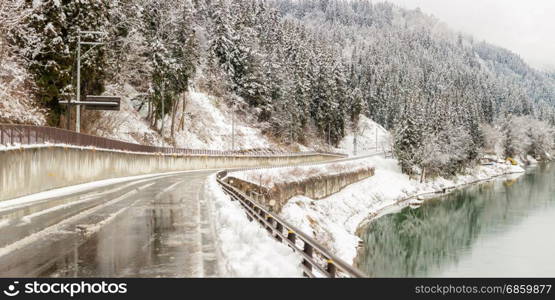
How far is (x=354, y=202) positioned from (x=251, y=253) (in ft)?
174

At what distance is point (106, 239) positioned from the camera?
11453 millimetres

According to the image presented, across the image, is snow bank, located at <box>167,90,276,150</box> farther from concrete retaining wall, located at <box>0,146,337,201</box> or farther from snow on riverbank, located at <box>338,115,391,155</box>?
snow on riverbank, located at <box>338,115,391,155</box>

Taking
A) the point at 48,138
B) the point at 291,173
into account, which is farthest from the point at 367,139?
the point at 48,138

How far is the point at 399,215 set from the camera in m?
57.9

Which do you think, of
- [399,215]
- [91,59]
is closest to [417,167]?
[399,215]

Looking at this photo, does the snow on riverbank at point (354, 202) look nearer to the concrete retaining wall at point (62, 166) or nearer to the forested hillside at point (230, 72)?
the forested hillside at point (230, 72)

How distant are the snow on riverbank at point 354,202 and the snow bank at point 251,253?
73.4ft

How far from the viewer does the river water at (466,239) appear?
112ft

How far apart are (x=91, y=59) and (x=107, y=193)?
18.7 m

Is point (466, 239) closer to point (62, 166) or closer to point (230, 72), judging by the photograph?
point (62, 166)

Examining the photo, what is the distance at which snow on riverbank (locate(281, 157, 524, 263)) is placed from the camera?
123 ft

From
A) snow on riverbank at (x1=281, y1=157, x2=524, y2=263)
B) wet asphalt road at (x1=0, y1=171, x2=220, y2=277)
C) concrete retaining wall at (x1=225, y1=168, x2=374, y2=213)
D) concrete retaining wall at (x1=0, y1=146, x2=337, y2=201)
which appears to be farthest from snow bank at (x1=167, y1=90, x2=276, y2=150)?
wet asphalt road at (x1=0, y1=171, x2=220, y2=277)

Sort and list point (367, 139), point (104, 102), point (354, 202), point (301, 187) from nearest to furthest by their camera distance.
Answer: point (104, 102), point (301, 187), point (354, 202), point (367, 139)

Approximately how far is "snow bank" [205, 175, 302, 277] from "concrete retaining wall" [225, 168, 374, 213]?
1825 centimetres
